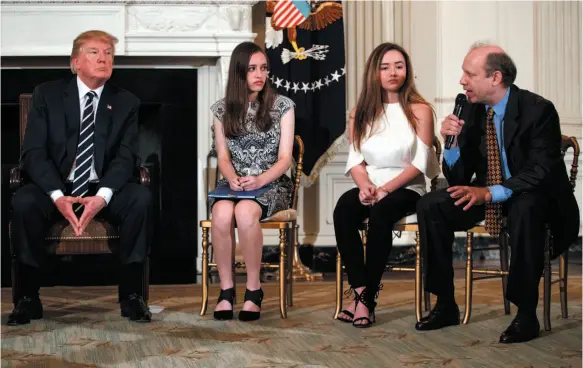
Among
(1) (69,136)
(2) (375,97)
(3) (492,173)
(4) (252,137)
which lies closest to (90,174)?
(1) (69,136)

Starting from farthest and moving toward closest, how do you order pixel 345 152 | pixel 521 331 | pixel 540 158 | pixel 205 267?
pixel 345 152
pixel 205 267
pixel 540 158
pixel 521 331

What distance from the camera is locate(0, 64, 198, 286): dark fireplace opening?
5.37 metres

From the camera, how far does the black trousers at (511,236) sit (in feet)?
10.8

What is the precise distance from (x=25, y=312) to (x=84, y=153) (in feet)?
2.35

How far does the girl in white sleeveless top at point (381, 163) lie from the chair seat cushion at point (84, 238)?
0.95 m

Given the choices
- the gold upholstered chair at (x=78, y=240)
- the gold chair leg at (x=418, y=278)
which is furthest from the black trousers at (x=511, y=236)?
the gold upholstered chair at (x=78, y=240)

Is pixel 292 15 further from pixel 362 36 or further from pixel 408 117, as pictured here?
pixel 408 117

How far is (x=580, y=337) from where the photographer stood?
11.0 ft

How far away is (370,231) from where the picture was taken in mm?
3641

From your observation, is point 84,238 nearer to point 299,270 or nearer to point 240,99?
point 240,99

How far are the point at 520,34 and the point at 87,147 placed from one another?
3.45m

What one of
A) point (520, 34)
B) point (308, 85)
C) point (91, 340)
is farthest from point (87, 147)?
point (520, 34)

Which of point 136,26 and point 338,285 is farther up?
point 136,26

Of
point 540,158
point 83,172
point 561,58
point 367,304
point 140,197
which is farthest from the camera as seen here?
point 561,58
